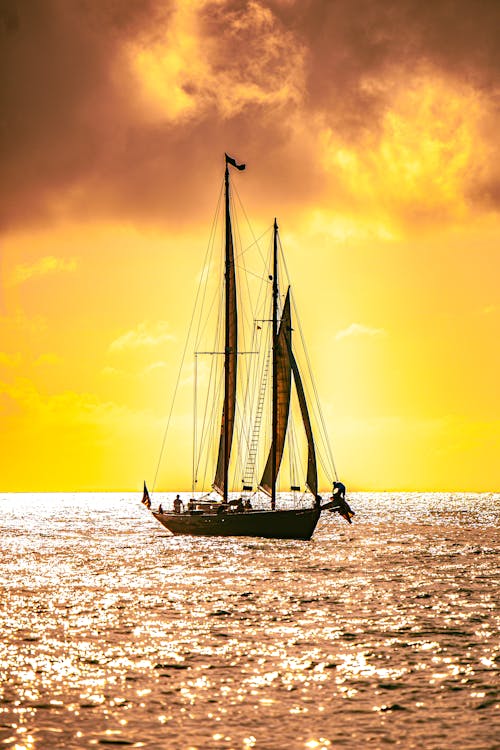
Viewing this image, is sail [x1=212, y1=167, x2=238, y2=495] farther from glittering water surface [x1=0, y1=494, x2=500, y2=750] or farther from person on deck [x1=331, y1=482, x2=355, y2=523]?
glittering water surface [x1=0, y1=494, x2=500, y2=750]

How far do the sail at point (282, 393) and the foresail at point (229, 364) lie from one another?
4261 millimetres

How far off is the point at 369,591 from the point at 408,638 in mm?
15273

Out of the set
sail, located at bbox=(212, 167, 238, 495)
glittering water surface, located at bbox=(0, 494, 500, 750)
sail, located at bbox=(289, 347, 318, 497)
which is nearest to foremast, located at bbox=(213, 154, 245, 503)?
sail, located at bbox=(212, 167, 238, 495)

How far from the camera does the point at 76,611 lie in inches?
1594

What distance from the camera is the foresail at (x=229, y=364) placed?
81062 millimetres

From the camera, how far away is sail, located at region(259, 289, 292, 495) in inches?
3039

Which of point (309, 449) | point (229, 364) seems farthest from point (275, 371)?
point (309, 449)

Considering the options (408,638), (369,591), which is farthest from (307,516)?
(408,638)

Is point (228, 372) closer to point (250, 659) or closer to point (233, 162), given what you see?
point (233, 162)

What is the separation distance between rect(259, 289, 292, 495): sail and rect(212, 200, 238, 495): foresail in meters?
4.26

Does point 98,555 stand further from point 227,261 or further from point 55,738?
point 55,738

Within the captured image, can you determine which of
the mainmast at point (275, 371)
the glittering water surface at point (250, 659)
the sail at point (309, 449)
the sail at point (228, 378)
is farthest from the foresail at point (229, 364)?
the glittering water surface at point (250, 659)

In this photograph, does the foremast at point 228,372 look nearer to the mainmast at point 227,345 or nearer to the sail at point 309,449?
the mainmast at point 227,345

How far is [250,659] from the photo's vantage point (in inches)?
1148
